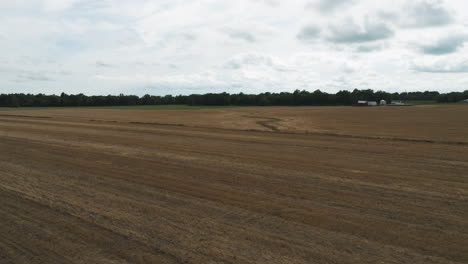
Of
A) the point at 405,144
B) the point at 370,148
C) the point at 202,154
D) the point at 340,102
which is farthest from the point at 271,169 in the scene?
the point at 340,102

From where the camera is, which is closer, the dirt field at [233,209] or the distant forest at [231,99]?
the dirt field at [233,209]

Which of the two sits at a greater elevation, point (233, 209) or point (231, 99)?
point (231, 99)

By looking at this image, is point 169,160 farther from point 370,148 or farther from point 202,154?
point 370,148

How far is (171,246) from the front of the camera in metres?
5.55

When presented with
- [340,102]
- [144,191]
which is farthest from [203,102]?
[144,191]

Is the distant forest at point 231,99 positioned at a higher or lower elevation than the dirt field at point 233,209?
higher

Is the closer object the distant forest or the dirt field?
the dirt field

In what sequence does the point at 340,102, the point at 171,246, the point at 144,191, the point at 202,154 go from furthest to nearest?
the point at 340,102 → the point at 202,154 → the point at 144,191 → the point at 171,246

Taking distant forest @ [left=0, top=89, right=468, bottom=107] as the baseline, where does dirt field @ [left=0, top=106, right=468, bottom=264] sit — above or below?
below

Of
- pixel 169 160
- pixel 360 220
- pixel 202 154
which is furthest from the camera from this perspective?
pixel 202 154

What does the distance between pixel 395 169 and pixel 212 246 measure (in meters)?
8.71

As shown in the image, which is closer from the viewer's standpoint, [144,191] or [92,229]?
[92,229]

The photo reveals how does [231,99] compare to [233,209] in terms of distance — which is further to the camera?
[231,99]

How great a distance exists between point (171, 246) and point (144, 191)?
356 cm
